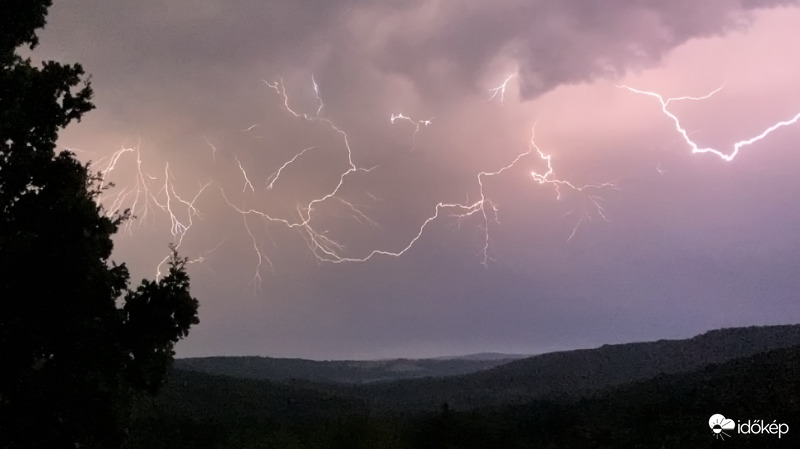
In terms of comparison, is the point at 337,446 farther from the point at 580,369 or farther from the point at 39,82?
the point at 580,369

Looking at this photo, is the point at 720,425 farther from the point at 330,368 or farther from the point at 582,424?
the point at 330,368

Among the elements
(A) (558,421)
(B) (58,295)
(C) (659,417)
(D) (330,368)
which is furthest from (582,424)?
(D) (330,368)

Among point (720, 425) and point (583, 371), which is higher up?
point (720, 425)

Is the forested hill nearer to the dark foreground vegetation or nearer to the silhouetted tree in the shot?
the dark foreground vegetation

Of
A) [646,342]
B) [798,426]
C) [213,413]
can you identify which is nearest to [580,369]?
[646,342]

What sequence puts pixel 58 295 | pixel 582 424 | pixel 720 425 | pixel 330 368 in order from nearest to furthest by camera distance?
pixel 58 295 → pixel 720 425 → pixel 582 424 → pixel 330 368

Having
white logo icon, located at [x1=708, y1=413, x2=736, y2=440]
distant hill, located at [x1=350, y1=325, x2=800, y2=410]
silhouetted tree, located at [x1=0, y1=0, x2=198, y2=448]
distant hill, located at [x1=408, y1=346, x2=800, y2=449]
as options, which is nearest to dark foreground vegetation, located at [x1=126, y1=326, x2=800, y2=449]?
distant hill, located at [x1=408, y1=346, x2=800, y2=449]

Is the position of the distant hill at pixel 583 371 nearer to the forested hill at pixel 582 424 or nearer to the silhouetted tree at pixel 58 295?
the forested hill at pixel 582 424
